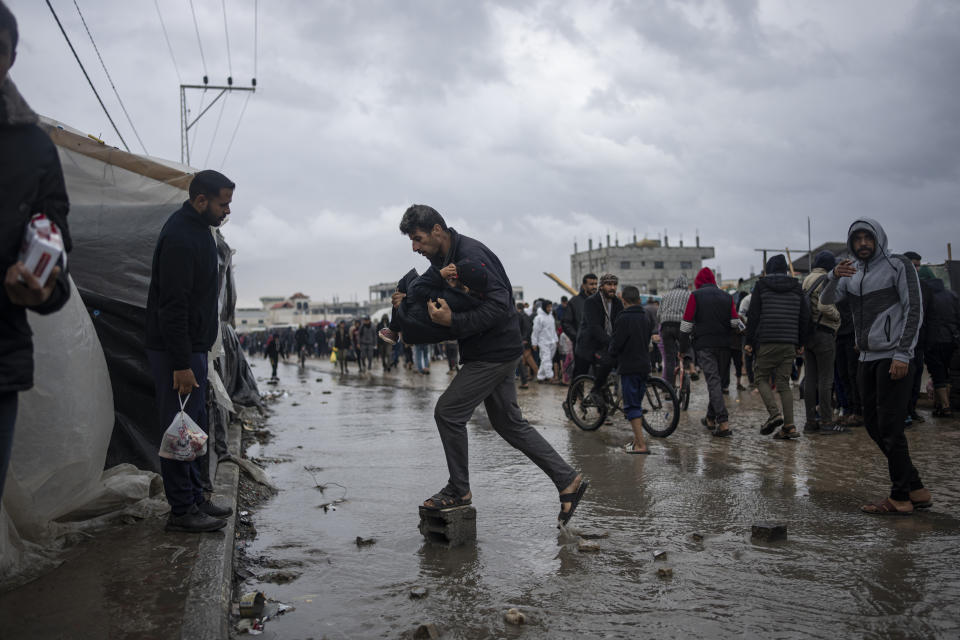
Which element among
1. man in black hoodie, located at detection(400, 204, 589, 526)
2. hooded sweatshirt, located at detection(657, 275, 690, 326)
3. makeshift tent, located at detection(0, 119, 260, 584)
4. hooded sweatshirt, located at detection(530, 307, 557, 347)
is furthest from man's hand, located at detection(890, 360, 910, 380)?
hooded sweatshirt, located at detection(530, 307, 557, 347)

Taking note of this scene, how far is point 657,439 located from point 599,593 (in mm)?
5193

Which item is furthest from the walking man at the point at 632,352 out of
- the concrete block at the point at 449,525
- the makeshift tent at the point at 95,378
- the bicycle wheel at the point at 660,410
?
the makeshift tent at the point at 95,378

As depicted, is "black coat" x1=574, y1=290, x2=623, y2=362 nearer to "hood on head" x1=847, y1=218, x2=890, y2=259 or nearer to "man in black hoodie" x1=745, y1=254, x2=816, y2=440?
"man in black hoodie" x1=745, y1=254, x2=816, y2=440

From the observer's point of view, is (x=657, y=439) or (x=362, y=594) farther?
(x=657, y=439)

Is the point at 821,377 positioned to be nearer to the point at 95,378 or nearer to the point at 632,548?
the point at 632,548

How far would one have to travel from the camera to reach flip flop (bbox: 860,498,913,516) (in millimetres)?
4957

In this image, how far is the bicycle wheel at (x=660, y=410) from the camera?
8.51 metres

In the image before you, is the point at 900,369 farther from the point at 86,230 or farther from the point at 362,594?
the point at 86,230

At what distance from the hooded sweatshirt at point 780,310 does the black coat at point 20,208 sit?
290 inches

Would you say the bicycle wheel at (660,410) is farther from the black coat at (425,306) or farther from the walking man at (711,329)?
the black coat at (425,306)

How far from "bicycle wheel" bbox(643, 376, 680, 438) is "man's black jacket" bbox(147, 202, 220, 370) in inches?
212

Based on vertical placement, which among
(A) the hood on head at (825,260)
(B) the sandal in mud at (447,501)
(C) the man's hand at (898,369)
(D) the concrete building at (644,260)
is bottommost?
(B) the sandal in mud at (447,501)

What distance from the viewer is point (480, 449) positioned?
26.8ft

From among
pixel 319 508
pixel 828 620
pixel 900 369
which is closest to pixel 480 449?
pixel 319 508
